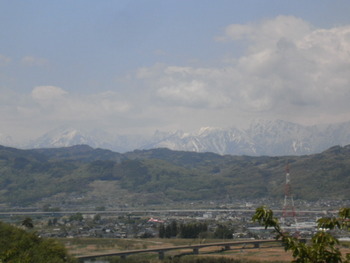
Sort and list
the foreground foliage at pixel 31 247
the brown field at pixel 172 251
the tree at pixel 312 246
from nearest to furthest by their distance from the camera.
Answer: the tree at pixel 312 246
the foreground foliage at pixel 31 247
the brown field at pixel 172 251

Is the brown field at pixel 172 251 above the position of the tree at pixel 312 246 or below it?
below

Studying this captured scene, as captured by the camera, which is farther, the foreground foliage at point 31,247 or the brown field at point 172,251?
the brown field at point 172,251

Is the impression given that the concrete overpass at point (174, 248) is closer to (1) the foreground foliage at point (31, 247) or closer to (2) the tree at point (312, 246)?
(1) the foreground foliage at point (31, 247)

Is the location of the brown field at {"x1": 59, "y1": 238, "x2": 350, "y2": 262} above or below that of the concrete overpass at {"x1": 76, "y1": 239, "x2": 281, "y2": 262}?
below

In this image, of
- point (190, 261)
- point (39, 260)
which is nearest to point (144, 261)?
point (190, 261)

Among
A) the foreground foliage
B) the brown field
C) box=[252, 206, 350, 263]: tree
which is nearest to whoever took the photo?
box=[252, 206, 350, 263]: tree

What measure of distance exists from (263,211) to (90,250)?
86899mm

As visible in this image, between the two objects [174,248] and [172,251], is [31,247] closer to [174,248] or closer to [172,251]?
[174,248]

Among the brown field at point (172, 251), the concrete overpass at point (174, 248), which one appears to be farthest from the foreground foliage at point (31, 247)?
the brown field at point (172, 251)

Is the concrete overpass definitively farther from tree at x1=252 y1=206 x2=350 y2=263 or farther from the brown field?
tree at x1=252 y1=206 x2=350 y2=263

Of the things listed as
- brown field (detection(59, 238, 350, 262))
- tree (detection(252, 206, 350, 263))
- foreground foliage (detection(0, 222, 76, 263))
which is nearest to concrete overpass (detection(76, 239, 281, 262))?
brown field (detection(59, 238, 350, 262))

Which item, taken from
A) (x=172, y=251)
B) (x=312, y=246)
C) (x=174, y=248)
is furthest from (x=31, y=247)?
(x=312, y=246)

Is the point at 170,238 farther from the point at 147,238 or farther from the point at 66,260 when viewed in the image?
the point at 66,260

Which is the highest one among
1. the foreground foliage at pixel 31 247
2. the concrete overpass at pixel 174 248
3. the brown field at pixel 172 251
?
the foreground foliage at pixel 31 247
